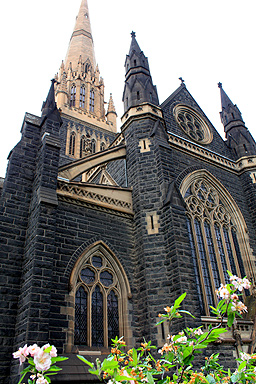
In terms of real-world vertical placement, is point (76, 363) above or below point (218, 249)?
below

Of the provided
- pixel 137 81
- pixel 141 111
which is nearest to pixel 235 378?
pixel 141 111

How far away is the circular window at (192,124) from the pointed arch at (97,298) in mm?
8417

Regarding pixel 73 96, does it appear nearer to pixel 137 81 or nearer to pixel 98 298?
pixel 137 81

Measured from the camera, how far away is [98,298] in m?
9.89

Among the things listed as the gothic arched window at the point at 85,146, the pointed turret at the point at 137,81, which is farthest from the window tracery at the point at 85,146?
the pointed turret at the point at 137,81

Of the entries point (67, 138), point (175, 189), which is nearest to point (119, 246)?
point (175, 189)

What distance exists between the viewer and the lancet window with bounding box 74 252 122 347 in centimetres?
916

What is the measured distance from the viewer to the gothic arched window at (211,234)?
12.0 metres

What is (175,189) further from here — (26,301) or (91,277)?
(26,301)

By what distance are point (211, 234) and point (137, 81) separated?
7573 millimetres

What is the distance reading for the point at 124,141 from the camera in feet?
47.7

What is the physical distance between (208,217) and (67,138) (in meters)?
16.0

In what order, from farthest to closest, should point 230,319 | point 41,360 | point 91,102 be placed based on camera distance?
point 91,102
point 230,319
point 41,360

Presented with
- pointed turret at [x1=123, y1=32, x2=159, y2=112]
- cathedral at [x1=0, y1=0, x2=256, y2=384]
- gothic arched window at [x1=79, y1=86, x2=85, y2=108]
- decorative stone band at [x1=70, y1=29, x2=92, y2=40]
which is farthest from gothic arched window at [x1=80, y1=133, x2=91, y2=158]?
decorative stone band at [x1=70, y1=29, x2=92, y2=40]
